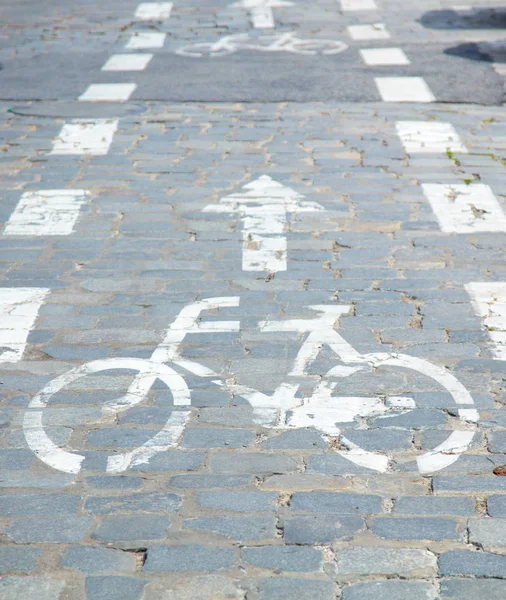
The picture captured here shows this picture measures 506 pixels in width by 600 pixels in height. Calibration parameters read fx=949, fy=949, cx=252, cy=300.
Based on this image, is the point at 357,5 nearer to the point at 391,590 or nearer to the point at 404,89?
the point at 404,89

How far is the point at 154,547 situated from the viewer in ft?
11.6

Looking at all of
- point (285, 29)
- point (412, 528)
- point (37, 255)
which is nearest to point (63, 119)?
point (37, 255)

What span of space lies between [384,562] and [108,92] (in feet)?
27.5

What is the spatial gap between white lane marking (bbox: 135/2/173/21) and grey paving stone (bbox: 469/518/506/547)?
43.6 feet

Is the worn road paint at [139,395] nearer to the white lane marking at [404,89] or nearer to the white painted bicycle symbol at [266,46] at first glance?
the white lane marking at [404,89]

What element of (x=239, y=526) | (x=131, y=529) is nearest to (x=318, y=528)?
(x=239, y=526)

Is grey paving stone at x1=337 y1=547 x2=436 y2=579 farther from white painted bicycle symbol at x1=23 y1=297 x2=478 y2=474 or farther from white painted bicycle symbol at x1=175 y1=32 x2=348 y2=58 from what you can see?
white painted bicycle symbol at x1=175 y1=32 x2=348 y2=58

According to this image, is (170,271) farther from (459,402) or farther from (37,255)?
(459,402)

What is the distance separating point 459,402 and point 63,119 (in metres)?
6.51

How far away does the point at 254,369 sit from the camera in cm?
492

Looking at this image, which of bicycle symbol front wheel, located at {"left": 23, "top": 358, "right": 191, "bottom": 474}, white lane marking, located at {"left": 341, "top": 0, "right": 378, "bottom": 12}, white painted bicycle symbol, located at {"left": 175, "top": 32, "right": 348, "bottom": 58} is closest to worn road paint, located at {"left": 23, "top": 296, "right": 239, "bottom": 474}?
bicycle symbol front wheel, located at {"left": 23, "top": 358, "right": 191, "bottom": 474}

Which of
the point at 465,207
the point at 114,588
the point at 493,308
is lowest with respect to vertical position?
the point at 465,207

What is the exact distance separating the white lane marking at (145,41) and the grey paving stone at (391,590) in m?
11.2

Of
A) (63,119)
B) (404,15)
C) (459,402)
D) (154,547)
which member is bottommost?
(404,15)
